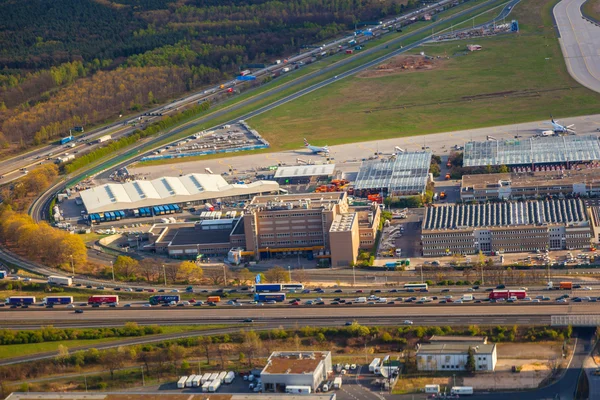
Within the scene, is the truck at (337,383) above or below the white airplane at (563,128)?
below

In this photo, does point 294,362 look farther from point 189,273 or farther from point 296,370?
point 189,273

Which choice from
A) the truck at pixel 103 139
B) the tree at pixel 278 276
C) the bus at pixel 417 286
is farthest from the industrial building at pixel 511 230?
the truck at pixel 103 139

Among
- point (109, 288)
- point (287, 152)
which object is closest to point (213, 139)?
point (287, 152)

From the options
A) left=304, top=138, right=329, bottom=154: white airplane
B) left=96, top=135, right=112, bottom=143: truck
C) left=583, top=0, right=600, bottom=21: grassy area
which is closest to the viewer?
left=304, top=138, right=329, bottom=154: white airplane

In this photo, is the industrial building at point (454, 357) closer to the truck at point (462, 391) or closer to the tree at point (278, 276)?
the truck at point (462, 391)

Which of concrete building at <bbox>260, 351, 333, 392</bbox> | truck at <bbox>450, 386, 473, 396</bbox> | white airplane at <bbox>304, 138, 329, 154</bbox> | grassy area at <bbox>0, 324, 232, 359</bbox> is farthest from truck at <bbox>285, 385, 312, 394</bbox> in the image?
white airplane at <bbox>304, 138, 329, 154</bbox>

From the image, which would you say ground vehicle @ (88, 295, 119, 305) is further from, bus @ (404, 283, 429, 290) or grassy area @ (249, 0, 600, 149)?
grassy area @ (249, 0, 600, 149)
